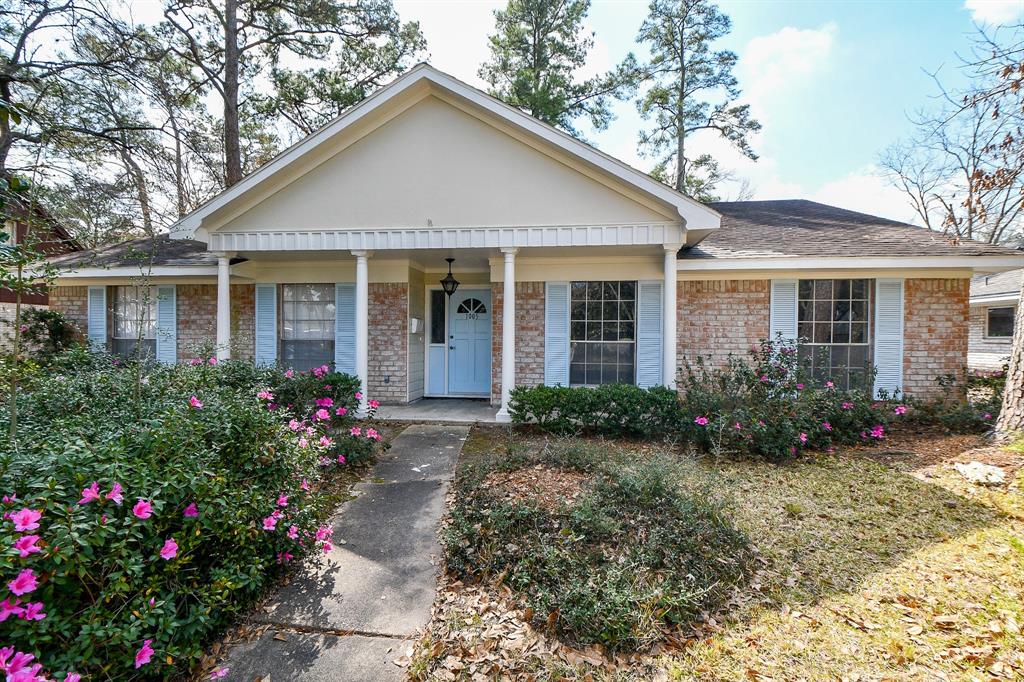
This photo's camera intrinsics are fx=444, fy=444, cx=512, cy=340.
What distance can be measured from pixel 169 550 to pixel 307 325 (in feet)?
24.2

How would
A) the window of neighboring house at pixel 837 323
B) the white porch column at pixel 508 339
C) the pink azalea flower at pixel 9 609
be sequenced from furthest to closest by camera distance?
1. the window of neighboring house at pixel 837 323
2. the white porch column at pixel 508 339
3. the pink azalea flower at pixel 9 609

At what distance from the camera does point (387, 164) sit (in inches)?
290

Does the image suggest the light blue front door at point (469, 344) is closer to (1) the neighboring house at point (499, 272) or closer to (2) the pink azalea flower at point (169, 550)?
(1) the neighboring house at point (499, 272)

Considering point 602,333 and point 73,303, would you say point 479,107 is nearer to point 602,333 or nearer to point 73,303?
point 602,333

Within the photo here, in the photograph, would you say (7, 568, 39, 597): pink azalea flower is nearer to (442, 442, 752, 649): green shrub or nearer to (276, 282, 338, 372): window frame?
(442, 442, 752, 649): green shrub

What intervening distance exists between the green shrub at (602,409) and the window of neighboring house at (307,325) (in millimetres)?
4520

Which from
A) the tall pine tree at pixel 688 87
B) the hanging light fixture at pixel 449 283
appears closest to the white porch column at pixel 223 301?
the hanging light fixture at pixel 449 283

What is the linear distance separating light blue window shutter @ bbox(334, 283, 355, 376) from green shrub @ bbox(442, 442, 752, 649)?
5429 millimetres

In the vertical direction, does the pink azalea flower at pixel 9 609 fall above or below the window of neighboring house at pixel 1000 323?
below

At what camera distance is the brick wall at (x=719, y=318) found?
26.3 feet

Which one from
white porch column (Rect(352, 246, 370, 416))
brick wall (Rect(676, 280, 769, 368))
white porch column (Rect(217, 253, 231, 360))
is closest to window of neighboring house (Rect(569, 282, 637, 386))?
brick wall (Rect(676, 280, 769, 368))

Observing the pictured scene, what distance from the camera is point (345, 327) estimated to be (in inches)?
352

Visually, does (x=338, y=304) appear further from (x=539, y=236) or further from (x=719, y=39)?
(x=719, y=39)

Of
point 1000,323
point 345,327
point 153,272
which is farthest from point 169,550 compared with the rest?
point 1000,323
